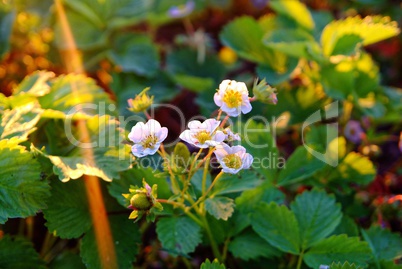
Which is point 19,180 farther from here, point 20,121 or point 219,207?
point 219,207

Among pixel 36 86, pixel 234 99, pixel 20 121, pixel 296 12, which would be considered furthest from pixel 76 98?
pixel 296 12

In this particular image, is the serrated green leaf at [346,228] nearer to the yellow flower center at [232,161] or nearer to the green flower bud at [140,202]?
the yellow flower center at [232,161]

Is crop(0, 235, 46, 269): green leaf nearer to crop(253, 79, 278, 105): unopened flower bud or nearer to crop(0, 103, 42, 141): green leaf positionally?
crop(0, 103, 42, 141): green leaf

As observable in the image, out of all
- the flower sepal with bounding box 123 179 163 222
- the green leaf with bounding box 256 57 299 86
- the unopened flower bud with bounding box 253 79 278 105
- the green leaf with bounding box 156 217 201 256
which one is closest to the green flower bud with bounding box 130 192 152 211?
the flower sepal with bounding box 123 179 163 222

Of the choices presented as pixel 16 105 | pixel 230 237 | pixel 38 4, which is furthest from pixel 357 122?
pixel 38 4

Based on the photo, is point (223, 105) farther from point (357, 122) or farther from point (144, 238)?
point (357, 122)
